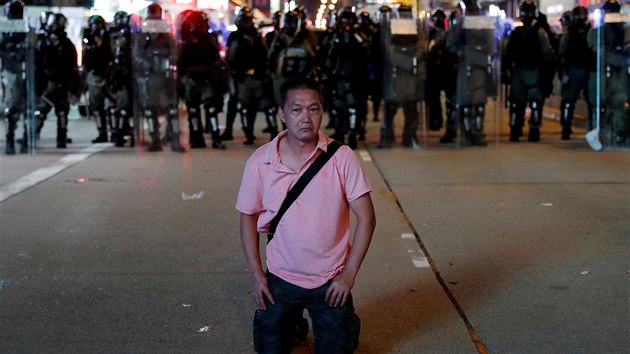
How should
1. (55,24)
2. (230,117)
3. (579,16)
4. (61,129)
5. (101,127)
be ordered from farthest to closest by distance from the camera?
(230,117)
(101,127)
(579,16)
(61,129)
(55,24)

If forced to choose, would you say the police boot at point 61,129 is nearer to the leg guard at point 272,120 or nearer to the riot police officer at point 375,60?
the leg guard at point 272,120

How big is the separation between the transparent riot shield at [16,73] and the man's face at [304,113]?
34.7 feet

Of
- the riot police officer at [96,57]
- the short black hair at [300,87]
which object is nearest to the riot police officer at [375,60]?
the riot police officer at [96,57]

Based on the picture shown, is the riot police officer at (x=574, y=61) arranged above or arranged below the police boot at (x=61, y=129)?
above

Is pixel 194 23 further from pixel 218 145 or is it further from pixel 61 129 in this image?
pixel 61 129

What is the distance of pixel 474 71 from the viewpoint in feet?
50.9

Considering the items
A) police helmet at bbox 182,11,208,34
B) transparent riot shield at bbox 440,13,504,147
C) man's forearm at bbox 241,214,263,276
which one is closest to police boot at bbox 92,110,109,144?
police helmet at bbox 182,11,208,34

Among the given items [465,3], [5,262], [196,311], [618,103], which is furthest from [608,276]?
[465,3]

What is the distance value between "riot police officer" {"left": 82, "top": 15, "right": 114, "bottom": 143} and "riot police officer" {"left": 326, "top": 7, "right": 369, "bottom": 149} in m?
3.30

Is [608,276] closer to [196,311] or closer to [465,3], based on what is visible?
[196,311]

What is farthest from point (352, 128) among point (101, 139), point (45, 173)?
point (45, 173)

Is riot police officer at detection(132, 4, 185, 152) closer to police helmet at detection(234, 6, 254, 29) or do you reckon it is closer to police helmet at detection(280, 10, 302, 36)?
police helmet at detection(234, 6, 254, 29)

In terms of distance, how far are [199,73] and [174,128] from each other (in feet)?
2.81

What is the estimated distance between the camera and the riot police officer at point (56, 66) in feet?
49.1
